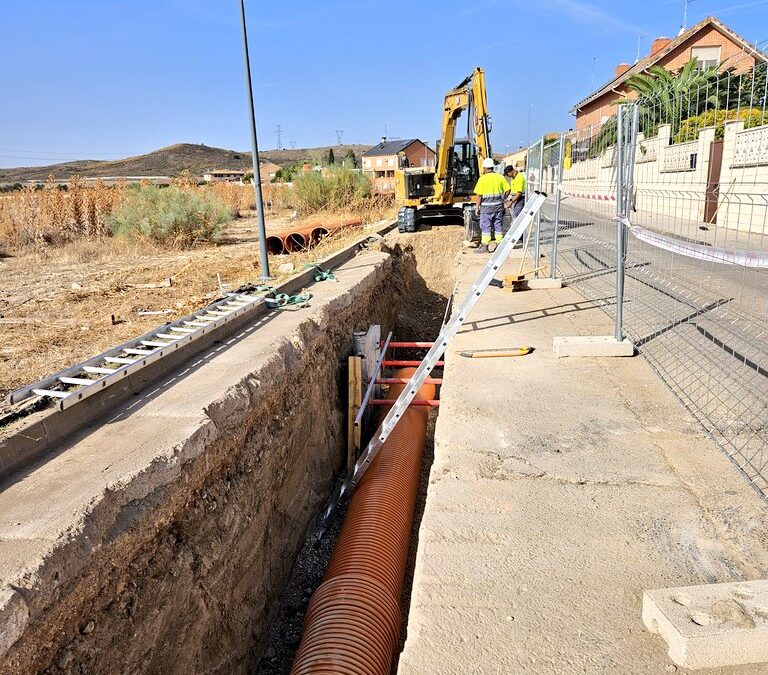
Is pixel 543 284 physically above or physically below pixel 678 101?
below

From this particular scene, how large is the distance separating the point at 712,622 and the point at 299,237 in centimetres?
1437

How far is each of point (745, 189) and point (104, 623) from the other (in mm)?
4480

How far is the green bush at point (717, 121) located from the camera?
3240 mm

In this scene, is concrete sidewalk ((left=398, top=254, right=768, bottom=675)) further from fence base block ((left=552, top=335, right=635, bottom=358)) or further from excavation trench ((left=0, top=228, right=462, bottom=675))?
excavation trench ((left=0, top=228, right=462, bottom=675))

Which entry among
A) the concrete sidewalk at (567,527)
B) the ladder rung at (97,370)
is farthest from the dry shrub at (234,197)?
the concrete sidewalk at (567,527)

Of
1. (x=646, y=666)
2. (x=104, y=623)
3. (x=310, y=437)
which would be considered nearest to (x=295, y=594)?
(x=310, y=437)

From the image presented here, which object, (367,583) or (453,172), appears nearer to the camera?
(367,583)

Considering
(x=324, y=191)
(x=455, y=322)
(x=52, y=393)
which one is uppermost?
(x=324, y=191)

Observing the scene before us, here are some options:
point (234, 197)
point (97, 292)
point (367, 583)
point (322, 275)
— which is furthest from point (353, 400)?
point (234, 197)

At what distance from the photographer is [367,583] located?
362cm

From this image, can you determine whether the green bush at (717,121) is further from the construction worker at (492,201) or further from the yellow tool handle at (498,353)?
the construction worker at (492,201)

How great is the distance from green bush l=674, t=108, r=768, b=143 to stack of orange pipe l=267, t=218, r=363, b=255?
10.9 metres

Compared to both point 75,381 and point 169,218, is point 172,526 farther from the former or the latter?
point 169,218

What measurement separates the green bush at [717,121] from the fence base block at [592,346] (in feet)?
5.81
